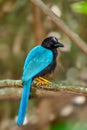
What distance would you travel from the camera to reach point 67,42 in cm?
533

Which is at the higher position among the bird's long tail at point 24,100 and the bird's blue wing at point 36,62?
the bird's blue wing at point 36,62

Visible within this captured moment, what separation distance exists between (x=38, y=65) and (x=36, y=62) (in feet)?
0.07

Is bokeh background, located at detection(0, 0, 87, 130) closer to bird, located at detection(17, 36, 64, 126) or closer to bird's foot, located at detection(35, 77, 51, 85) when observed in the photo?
bird, located at detection(17, 36, 64, 126)

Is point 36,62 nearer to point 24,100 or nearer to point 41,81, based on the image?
point 41,81

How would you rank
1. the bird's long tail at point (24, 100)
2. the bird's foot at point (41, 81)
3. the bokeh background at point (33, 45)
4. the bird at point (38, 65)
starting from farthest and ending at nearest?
the bokeh background at point (33, 45) < the bird's foot at point (41, 81) < the bird at point (38, 65) < the bird's long tail at point (24, 100)

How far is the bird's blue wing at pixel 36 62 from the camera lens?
2.88 m

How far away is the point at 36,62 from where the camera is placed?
300cm

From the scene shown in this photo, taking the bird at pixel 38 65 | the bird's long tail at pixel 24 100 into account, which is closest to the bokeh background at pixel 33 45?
the bird at pixel 38 65

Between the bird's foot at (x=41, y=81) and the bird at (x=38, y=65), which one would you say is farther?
the bird's foot at (x=41, y=81)

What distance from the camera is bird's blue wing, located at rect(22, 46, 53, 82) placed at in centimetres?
288

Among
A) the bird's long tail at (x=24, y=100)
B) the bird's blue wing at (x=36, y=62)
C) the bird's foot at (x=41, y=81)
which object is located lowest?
the bird's long tail at (x=24, y=100)

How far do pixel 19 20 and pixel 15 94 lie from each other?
207 centimetres

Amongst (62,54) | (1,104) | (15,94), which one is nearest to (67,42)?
(62,54)

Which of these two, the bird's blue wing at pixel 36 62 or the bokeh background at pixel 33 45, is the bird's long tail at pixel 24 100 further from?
the bokeh background at pixel 33 45
